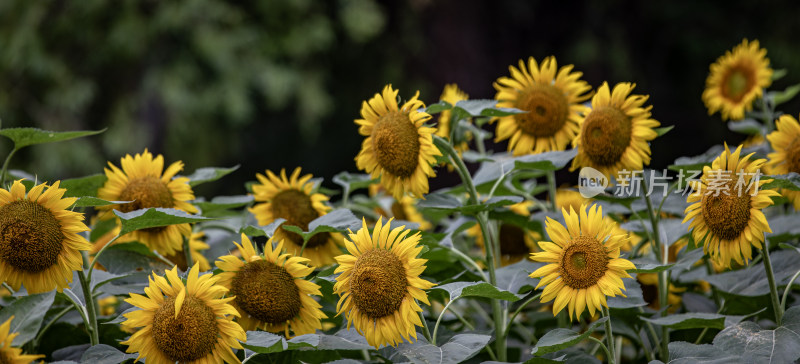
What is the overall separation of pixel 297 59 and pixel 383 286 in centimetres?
453

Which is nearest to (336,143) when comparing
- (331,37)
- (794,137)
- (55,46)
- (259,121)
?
(259,121)

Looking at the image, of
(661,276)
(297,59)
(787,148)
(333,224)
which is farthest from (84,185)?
(297,59)

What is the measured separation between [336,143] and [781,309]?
5382 mm

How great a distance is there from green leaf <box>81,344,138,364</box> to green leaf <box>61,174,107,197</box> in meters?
0.33

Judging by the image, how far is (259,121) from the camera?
20.3 feet

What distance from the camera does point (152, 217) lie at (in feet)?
3.31

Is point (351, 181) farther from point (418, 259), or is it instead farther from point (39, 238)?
point (39, 238)

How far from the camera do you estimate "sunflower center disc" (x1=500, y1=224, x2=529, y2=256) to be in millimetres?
1519

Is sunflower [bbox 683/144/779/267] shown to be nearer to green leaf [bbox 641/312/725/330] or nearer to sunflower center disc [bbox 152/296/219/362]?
green leaf [bbox 641/312/725/330]

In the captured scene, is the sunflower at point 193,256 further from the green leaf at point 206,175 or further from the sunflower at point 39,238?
the sunflower at point 39,238

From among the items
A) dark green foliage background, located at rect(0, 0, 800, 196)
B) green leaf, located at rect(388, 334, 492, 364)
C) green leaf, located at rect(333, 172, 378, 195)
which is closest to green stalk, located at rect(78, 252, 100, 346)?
green leaf, located at rect(388, 334, 492, 364)

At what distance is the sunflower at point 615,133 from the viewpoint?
1155 millimetres

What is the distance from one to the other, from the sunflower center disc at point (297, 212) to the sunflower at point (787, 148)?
81 cm

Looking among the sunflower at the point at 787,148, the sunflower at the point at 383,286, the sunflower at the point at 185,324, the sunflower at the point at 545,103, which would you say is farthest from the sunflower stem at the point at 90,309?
the sunflower at the point at 787,148
